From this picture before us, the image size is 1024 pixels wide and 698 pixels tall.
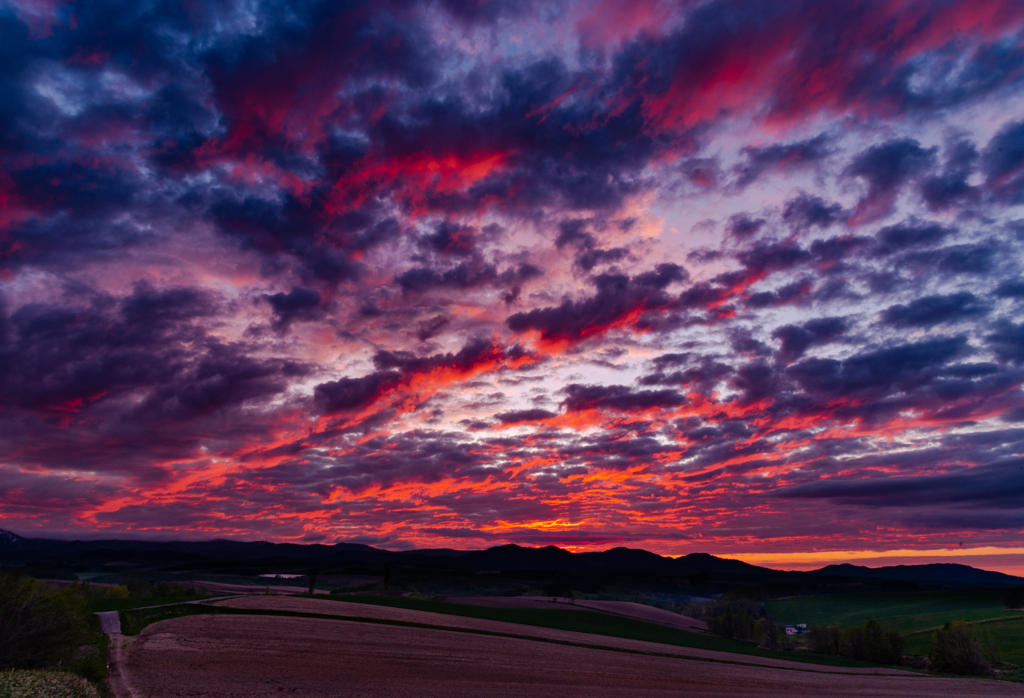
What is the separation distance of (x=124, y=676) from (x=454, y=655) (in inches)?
1027

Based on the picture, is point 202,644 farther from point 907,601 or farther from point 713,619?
point 907,601

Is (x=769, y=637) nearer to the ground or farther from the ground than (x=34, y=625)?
nearer to the ground

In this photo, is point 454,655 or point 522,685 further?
point 454,655

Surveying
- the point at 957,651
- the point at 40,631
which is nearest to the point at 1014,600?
the point at 957,651

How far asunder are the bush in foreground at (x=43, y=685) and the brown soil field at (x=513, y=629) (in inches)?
1979

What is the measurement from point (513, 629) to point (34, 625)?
56.4m

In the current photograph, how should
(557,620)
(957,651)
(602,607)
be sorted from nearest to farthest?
1. (957,651)
2. (557,620)
3. (602,607)

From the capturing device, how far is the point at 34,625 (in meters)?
31.4

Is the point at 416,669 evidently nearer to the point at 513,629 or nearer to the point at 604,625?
the point at 513,629

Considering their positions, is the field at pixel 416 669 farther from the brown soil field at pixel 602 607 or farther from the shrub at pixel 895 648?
the brown soil field at pixel 602 607

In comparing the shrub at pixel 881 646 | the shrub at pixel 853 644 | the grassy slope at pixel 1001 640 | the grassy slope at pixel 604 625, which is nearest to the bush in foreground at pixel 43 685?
the grassy slope at pixel 604 625

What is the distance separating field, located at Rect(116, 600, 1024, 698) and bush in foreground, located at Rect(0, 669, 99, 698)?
407 cm

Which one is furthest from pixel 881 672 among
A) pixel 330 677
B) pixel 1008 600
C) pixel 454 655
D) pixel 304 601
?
pixel 1008 600

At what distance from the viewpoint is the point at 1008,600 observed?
150 m
